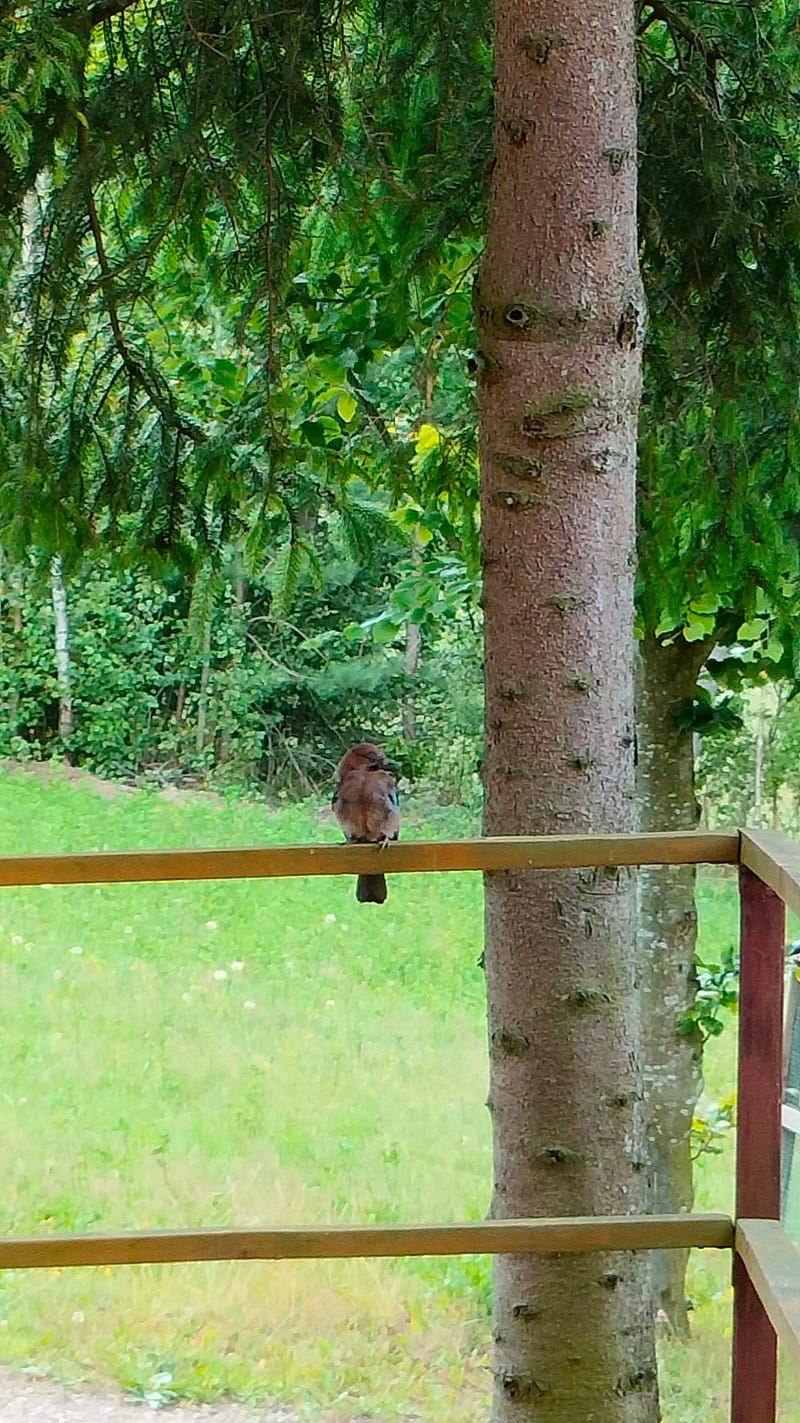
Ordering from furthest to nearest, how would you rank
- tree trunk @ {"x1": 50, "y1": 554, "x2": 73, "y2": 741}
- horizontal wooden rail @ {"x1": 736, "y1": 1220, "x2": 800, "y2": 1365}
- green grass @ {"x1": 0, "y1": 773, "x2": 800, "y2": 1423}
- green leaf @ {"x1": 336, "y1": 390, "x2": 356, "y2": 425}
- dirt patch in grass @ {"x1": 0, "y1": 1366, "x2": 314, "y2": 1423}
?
tree trunk @ {"x1": 50, "y1": 554, "x2": 73, "y2": 741} < green grass @ {"x1": 0, "y1": 773, "x2": 800, "y2": 1423} < green leaf @ {"x1": 336, "y1": 390, "x2": 356, "y2": 425} < dirt patch in grass @ {"x1": 0, "y1": 1366, "x2": 314, "y2": 1423} < horizontal wooden rail @ {"x1": 736, "y1": 1220, "x2": 800, "y2": 1365}

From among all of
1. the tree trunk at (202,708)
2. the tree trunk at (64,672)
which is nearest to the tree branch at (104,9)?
the tree trunk at (202,708)

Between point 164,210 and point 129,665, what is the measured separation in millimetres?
8356

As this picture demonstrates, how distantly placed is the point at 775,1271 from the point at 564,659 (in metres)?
1.10

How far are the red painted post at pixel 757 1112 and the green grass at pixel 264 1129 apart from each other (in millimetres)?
1800

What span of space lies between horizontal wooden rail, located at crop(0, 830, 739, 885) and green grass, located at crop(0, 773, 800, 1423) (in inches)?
84.4

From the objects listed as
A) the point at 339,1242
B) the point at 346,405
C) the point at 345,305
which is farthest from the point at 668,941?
the point at 339,1242

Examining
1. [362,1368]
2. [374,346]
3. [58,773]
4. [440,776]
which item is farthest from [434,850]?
[58,773]

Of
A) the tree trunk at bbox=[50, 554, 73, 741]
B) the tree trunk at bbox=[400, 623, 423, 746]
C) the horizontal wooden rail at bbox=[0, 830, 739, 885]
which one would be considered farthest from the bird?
the tree trunk at bbox=[50, 554, 73, 741]

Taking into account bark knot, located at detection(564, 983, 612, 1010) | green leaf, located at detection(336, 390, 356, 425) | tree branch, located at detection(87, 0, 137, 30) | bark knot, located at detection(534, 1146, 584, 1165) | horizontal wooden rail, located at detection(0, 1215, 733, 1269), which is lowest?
bark knot, located at detection(534, 1146, 584, 1165)

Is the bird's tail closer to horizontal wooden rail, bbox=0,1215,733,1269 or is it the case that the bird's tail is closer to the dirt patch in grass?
horizontal wooden rail, bbox=0,1215,733,1269

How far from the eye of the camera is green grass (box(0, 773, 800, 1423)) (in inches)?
149

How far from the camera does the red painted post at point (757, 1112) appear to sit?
1.63 metres

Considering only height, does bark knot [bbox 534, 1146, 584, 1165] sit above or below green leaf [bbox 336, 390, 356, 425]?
below

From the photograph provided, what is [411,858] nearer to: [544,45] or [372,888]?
[372,888]
